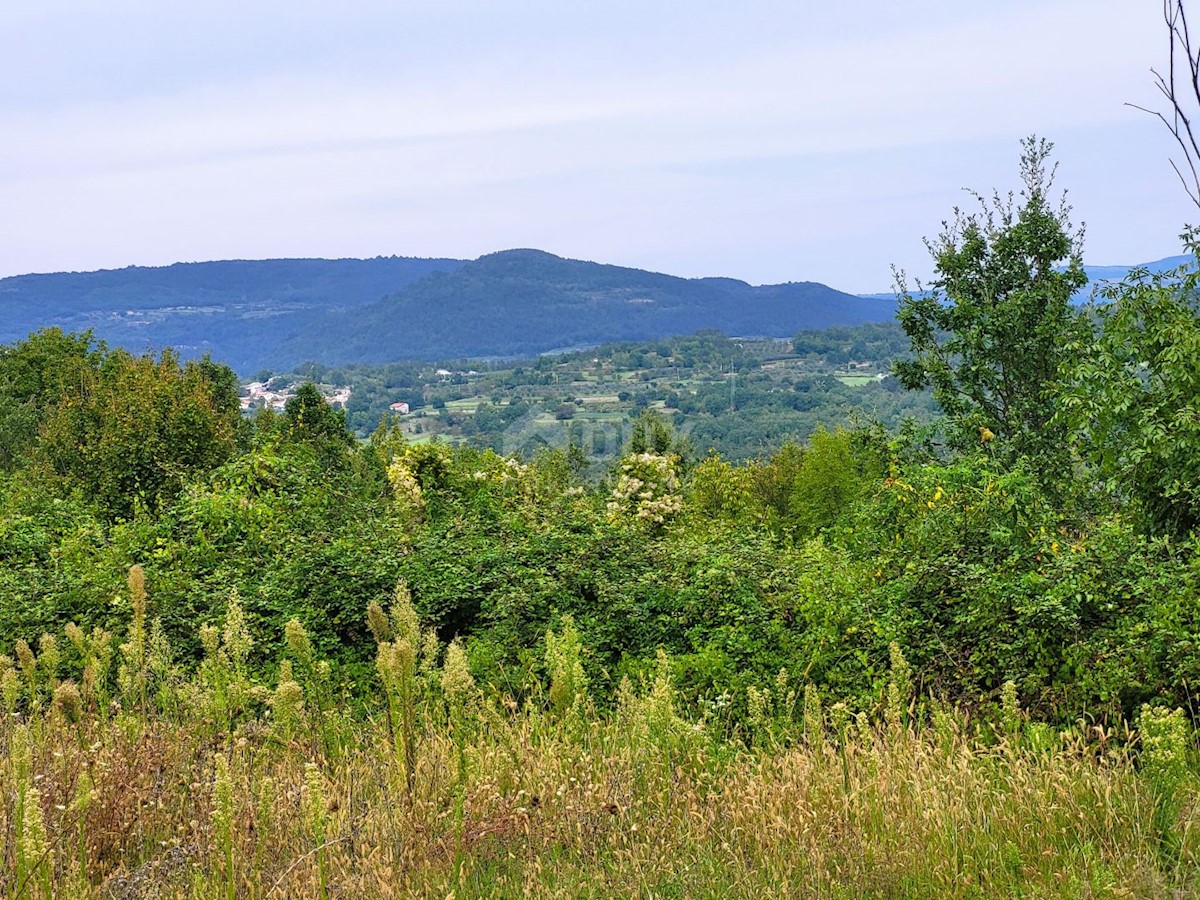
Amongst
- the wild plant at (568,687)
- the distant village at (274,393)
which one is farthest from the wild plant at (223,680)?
the distant village at (274,393)

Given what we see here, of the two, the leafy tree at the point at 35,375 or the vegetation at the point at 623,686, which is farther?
the leafy tree at the point at 35,375

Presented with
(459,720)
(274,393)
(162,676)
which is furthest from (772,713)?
(274,393)

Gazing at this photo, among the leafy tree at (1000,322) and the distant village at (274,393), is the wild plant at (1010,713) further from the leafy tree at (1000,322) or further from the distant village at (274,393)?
the distant village at (274,393)

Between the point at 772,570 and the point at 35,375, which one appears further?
the point at 35,375

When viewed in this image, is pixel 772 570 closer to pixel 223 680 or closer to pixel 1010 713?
pixel 1010 713

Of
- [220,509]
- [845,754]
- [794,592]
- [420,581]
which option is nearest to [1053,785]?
[845,754]

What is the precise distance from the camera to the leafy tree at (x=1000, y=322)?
66.2 ft

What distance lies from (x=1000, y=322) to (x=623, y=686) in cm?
1852

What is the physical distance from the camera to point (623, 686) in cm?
407

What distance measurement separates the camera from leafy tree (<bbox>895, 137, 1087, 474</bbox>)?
66.2 feet

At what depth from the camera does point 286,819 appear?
313 cm

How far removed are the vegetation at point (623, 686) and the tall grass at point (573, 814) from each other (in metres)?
0.01

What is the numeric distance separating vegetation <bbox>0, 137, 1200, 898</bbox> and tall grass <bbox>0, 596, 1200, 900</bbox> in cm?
1

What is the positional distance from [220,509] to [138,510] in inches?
62.2
